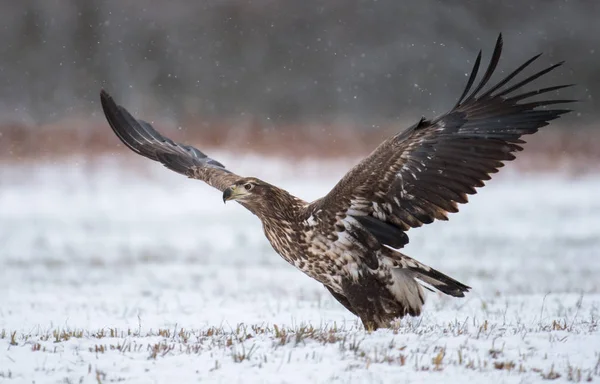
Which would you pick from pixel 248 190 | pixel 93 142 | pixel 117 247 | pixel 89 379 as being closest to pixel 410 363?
pixel 89 379

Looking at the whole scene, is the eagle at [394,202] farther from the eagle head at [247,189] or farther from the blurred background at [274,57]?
the blurred background at [274,57]

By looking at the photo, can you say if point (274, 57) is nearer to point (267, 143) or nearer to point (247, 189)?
point (267, 143)

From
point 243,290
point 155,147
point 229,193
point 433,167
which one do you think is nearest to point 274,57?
point 243,290

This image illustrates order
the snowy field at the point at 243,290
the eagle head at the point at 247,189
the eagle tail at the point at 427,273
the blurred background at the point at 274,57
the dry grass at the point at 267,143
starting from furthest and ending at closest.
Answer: the blurred background at the point at 274,57, the dry grass at the point at 267,143, the eagle head at the point at 247,189, the eagle tail at the point at 427,273, the snowy field at the point at 243,290

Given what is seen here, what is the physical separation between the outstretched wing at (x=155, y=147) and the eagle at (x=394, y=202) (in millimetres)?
1363

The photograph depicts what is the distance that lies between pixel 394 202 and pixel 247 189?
121 cm

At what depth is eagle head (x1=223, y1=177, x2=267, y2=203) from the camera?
A: 6.83 metres

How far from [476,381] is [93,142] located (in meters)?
24.8

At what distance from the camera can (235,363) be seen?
513 cm

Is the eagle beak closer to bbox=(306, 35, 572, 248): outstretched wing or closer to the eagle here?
the eagle

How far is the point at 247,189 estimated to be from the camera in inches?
271

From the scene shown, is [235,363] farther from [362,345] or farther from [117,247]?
[117,247]

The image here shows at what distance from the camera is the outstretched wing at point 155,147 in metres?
8.15

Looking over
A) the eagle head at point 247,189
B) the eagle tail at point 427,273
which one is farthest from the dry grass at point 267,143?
the eagle tail at point 427,273
